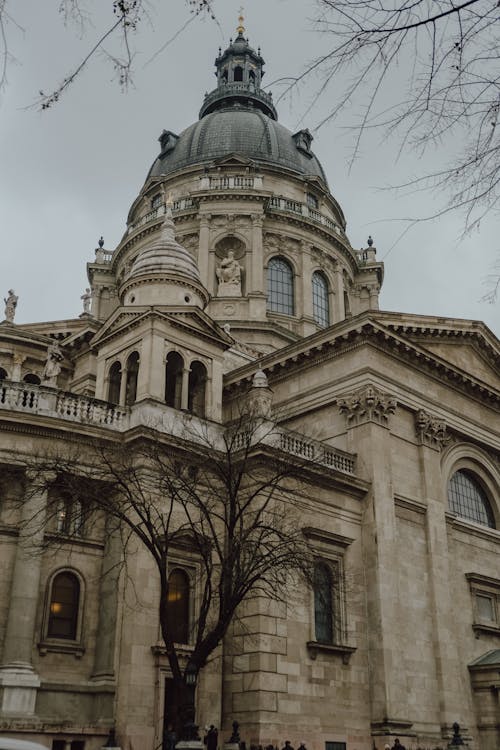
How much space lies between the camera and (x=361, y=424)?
27469 millimetres

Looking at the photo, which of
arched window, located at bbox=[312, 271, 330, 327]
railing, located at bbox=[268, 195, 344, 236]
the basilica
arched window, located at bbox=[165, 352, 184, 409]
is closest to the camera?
the basilica

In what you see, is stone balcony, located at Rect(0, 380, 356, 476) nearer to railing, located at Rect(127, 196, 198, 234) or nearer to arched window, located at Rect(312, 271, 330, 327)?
arched window, located at Rect(312, 271, 330, 327)

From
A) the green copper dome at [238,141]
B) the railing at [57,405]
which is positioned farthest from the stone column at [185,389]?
the green copper dome at [238,141]

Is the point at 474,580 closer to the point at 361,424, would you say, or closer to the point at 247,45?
the point at 361,424

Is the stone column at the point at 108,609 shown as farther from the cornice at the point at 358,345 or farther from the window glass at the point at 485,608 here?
the window glass at the point at 485,608

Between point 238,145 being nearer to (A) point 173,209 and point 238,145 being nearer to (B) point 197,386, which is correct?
(A) point 173,209

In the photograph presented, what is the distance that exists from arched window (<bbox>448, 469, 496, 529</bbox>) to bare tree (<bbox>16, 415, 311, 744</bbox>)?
350 inches

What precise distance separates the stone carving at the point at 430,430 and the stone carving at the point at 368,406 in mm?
1535

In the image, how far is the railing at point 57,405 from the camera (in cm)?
2275

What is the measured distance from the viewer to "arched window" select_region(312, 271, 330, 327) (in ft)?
157

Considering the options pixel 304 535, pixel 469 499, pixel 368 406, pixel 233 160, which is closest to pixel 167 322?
pixel 368 406

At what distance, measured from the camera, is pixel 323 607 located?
81.3ft

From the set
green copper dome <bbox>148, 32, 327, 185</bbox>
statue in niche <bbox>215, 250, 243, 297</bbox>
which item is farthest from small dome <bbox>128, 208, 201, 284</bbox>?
green copper dome <bbox>148, 32, 327, 185</bbox>

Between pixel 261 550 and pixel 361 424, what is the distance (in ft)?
23.7
